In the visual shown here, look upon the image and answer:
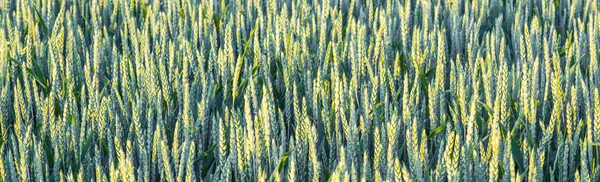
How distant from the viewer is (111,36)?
2.40 meters

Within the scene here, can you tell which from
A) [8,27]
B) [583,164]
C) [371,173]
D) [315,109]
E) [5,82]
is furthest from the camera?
[8,27]

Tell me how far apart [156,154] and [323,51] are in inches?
27.7

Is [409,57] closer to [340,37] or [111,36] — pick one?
[340,37]

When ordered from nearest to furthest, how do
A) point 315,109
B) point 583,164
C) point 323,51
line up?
point 583,164 < point 315,109 < point 323,51

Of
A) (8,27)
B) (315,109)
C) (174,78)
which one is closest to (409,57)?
(315,109)

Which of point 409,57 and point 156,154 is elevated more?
point 409,57

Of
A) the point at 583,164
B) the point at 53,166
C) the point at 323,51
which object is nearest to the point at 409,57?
the point at 323,51

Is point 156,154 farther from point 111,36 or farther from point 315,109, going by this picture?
point 111,36

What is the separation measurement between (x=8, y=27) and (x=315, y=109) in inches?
43.9

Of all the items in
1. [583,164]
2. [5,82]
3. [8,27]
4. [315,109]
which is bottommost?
[583,164]

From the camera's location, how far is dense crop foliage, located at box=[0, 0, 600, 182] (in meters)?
1.32

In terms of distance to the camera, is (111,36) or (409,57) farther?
(111,36)

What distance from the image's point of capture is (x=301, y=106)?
5.65ft

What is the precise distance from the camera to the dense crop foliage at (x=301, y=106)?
1319 mm
